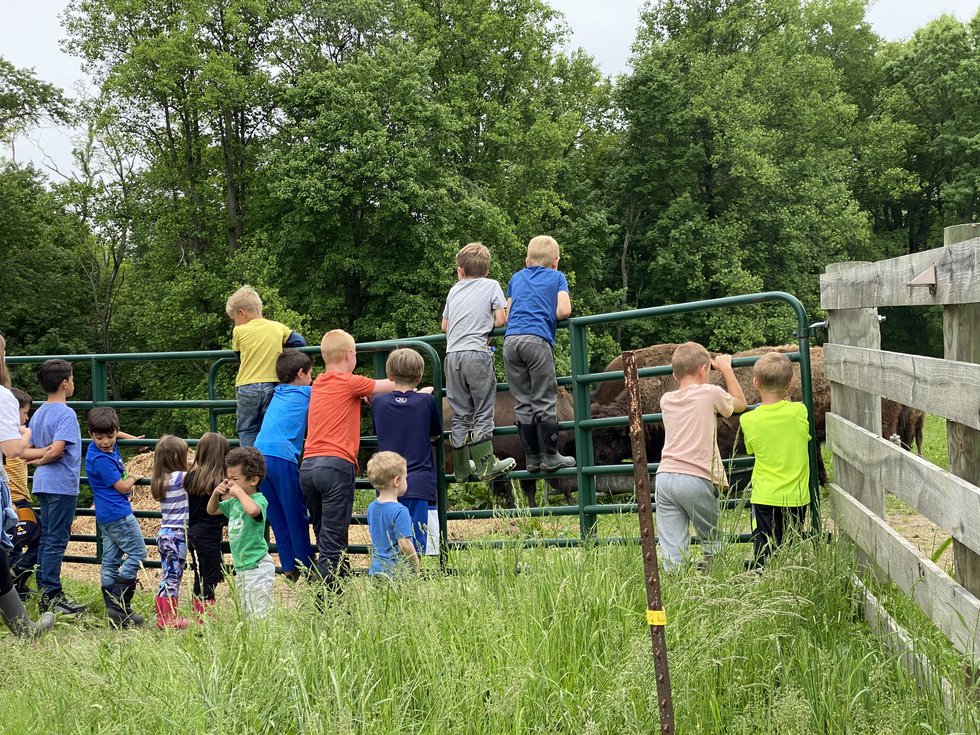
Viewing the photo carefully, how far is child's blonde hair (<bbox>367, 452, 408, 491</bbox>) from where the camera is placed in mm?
5199

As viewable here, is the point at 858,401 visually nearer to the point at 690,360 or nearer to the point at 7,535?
the point at 690,360

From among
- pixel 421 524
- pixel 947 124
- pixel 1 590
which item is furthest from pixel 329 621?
pixel 947 124

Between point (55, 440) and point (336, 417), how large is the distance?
222cm

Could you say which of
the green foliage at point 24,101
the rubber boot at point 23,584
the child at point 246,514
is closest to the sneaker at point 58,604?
the rubber boot at point 23,584

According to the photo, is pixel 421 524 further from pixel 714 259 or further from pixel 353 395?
pixel 714 259

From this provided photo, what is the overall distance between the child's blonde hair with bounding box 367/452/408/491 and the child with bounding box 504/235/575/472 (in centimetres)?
121

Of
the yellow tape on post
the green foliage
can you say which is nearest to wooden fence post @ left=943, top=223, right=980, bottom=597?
the yellow tape on post

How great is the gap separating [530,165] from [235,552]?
2806cm

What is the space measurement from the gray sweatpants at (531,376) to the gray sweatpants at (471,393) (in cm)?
14

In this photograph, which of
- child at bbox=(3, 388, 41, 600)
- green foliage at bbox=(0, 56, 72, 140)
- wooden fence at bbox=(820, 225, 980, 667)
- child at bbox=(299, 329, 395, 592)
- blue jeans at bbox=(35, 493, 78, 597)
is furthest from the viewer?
green foliage at bbox=(0, 56, 72, 140)

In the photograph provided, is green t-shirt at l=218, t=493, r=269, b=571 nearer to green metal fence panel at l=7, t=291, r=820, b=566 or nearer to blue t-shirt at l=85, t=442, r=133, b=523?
green metal fence panel at l=7, t=291, r=820, b=566

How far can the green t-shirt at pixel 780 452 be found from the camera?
489 centimetres

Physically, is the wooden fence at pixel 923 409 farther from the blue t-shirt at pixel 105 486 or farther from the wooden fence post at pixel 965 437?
the blue t-shirt at pixel 105 486

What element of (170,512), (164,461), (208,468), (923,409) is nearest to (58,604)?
(170,512)
